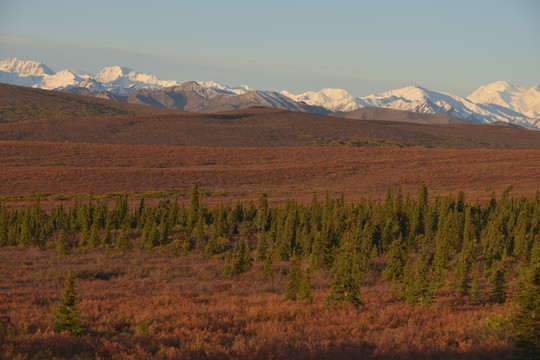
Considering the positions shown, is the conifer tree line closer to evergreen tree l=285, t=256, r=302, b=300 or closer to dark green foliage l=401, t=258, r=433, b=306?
evergreen tree l=285, t=256, r=302, b=300

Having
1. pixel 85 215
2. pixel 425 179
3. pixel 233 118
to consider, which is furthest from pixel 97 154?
pixel 233 118

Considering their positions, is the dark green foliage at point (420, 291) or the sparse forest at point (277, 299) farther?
the dark green foliage at point (420, 291)

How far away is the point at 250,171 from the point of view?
256 feet

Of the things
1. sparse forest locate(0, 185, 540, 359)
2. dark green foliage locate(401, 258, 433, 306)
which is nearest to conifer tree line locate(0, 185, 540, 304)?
sparse forest locate(0, 185, 540, 359)

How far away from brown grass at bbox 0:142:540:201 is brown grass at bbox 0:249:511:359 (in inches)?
1618

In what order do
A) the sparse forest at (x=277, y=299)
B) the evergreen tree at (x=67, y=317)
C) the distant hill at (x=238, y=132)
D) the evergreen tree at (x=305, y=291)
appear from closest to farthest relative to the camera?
the sparse forest at (x=277, y=299) → the evergreen tree at (x=67, y=317) → the evergreen tree at (x=305, y=291) → the distant hill at (x=238, y=132)

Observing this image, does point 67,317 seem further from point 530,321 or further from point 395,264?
point 395,264

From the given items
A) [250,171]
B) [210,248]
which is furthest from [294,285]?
[250,171]

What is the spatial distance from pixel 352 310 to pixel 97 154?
8255 centimetres

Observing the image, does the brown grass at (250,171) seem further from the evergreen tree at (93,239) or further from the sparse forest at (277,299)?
the evergreen tree at (93,239)

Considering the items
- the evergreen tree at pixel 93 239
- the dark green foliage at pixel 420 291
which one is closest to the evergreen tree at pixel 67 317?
the dark green foliage at pixel 420 291

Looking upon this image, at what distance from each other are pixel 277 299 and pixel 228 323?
405 centimetres

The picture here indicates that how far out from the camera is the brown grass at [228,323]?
929 centimetres

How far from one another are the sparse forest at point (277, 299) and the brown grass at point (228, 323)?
1.8 inches
